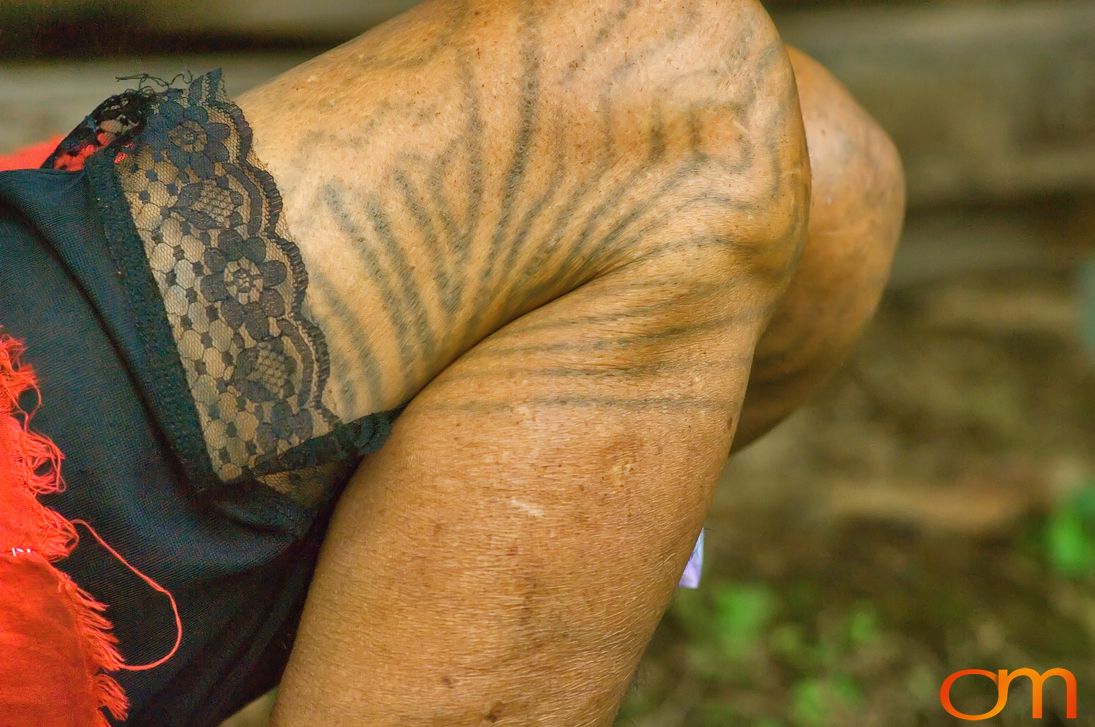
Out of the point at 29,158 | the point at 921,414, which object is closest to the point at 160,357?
the point at 29,158

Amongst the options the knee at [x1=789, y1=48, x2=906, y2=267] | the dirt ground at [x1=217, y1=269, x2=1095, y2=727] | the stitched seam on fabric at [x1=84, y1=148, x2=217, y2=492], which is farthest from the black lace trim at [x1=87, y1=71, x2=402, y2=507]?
the dirt ground at [x1=217, y1=269, x2=1095, y2=727]

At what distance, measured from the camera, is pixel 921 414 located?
2727 mm

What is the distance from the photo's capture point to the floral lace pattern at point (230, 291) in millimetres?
873

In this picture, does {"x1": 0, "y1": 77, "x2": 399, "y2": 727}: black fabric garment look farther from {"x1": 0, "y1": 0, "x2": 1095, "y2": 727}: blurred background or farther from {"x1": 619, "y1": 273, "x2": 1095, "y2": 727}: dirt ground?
{"x1": 619, "y1": 273, "x2": 1095, "y2": 727}: dirt ground

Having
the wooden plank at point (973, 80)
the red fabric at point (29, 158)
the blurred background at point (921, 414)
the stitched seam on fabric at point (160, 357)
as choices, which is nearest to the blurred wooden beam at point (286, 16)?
the blurred background at point (921, 414)

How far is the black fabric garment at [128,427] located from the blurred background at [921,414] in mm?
1108

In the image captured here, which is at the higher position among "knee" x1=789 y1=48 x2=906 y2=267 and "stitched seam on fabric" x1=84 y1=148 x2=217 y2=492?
"stitched seam on fabric" x1=84 y1=148 x2=217 y2=492

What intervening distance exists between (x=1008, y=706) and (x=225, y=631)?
160cm

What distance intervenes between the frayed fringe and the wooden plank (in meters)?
2.05

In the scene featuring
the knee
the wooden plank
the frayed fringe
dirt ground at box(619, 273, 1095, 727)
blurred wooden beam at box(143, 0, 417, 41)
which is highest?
blurred wooden beam at box(143, 0, 417, 41)

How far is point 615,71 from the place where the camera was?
98 cm

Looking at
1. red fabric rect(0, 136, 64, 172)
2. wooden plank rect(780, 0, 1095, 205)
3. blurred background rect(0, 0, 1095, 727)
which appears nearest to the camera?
red fabric rect(0, 136, 64, 172)

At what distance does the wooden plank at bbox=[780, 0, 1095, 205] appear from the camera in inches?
101

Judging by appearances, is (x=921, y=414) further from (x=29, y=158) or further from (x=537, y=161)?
(x=29, y=158)
